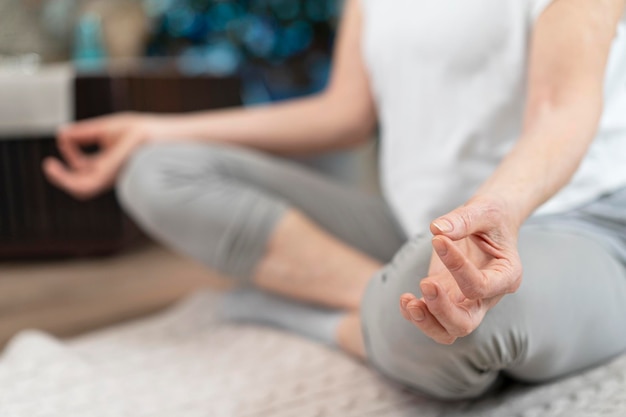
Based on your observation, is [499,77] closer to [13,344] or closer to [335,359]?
[335,359]

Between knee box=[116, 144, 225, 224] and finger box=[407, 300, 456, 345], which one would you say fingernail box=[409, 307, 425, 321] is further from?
knee box=[116, 144, 225, 224]

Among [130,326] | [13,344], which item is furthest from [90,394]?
[130,326]

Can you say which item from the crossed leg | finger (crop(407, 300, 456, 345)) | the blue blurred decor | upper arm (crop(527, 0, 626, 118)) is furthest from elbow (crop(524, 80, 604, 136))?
the blue blurred decor

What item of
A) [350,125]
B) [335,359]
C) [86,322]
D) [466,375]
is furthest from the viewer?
[86,322]

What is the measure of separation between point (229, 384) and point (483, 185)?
43cm

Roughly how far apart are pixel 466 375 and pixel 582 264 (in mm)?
164

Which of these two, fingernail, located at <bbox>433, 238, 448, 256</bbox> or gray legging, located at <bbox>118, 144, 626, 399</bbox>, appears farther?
gray legging, located at <bbox>118, 144, 626, 399</bbox>

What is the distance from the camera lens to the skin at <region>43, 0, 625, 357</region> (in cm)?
51

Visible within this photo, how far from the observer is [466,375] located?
659 millimetres

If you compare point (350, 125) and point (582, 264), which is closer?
point (582, 264)

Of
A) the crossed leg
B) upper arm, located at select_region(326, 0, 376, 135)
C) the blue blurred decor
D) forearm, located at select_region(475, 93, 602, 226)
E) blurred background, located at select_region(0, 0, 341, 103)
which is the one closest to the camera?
forearm, located at select_region(475, 93, 602, 226)

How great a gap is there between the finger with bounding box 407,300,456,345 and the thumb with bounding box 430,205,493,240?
6 cm

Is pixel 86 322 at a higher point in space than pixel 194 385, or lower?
lower

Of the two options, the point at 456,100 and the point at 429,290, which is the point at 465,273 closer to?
the point at 429,290
